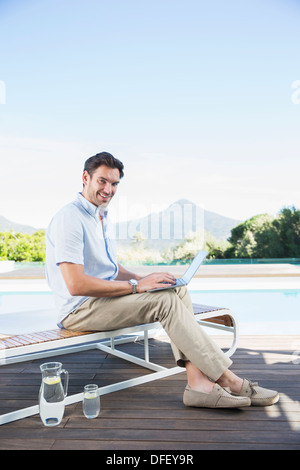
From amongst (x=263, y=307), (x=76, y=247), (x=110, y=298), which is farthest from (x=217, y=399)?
(x=263, y=307)

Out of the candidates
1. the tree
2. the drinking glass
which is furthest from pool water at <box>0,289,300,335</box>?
the tree

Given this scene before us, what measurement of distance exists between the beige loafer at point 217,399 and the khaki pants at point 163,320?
7 cm

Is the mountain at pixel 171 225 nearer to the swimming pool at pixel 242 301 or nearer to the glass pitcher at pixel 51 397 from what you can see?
the swimming pool at pixel 242 301

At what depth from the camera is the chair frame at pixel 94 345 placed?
79.0 inches

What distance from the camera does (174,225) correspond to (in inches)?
792

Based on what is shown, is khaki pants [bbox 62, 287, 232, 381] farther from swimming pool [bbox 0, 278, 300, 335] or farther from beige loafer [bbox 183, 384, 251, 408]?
swimming pool [bbox 0, 278, 300, 335]

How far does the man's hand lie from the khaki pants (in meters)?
0.03

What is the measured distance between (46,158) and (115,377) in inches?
777

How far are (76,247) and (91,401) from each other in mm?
758

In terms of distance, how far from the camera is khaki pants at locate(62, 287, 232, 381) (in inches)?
80.9

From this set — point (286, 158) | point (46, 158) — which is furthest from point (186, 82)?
point (46, 158)

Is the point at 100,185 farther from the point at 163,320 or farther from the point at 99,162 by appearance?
the point at 163,320

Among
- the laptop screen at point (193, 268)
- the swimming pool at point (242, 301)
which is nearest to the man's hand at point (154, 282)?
the laptop screen at point (193, 268)
